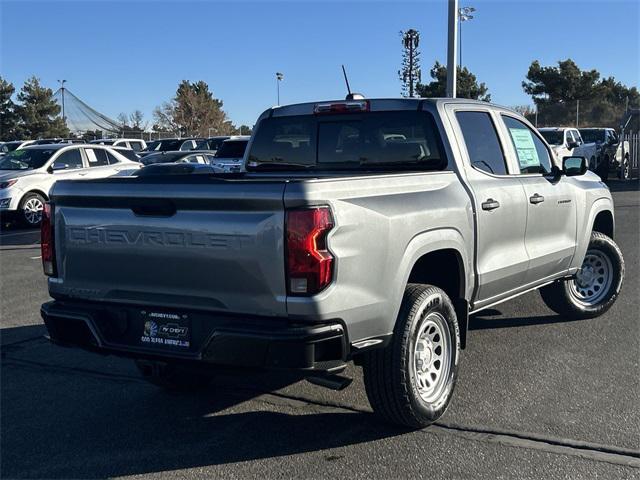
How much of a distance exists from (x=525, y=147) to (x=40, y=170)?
12.5 metres

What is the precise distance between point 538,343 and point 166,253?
3575 mm

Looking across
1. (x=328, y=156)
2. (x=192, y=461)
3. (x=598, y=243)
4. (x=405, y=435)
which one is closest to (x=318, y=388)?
(x=405, y=435)

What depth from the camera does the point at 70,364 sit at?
5629 mm

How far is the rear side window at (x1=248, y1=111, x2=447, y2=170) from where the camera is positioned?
16.2ft

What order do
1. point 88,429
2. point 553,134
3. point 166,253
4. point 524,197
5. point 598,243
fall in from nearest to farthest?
1. point 166,253
2. point 88,429
3. point 524,197
4. point 598,243
5. point 553,134

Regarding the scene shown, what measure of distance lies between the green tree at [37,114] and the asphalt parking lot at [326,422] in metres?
61.6

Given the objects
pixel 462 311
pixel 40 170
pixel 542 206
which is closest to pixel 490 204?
pixel 462 311

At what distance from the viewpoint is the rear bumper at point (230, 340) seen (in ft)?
11.3

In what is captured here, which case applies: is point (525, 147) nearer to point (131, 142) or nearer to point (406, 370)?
point (406, 370)

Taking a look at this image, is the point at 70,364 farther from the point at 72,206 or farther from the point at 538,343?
the point at 538,343

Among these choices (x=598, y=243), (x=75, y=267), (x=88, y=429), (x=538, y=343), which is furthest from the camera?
(x=598, y=243)

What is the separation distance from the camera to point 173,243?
3658mm

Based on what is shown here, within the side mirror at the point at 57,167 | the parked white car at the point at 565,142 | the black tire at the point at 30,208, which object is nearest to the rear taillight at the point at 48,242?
the black tire at the point at 30,208

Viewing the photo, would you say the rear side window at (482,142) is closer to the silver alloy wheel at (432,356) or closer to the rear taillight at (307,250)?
the silver alloy wheel at (432,356)
